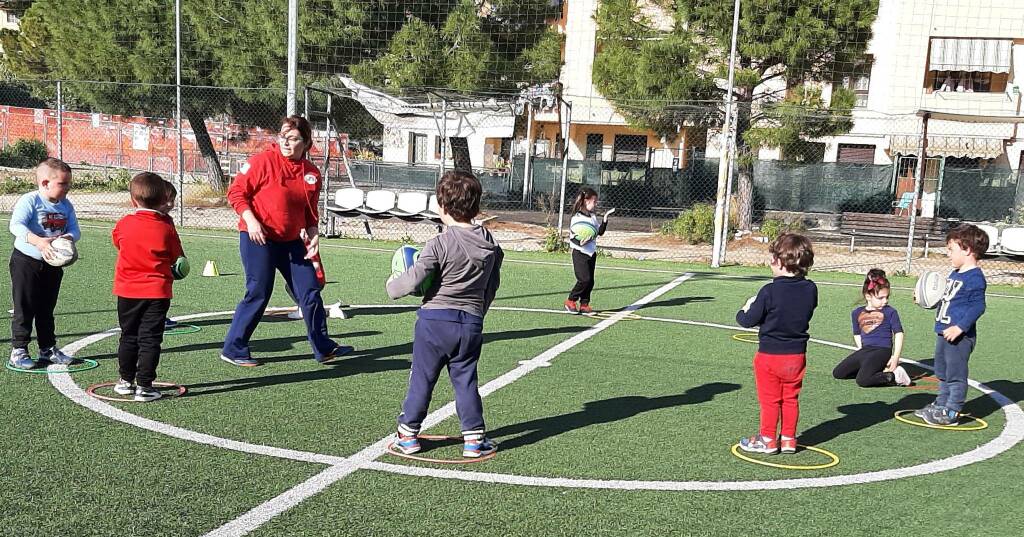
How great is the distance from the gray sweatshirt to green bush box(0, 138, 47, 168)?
31.6 metres

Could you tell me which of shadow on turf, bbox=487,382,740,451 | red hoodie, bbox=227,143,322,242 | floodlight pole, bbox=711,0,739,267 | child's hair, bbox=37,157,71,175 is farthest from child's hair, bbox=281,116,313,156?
floodlight pole, bbox=711,0,739,267

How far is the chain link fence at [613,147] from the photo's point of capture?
19734mm

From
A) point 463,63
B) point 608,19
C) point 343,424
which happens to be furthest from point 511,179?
point 343,424

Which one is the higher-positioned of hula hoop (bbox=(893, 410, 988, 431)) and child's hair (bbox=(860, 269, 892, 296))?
child's hair (bbox=(860, 269, 892, 296))

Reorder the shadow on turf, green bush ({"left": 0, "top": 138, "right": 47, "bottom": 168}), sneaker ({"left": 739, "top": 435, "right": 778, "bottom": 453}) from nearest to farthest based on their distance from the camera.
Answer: sneaker ({"left": 739, "top": 435, "right": 778, "bottom": 453})
the shadow on turf
green bush ({"left": 0, "top": 138, "right": 47, "bottom": 168})

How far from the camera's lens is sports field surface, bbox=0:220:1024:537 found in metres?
4.04

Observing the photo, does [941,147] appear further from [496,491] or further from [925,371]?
[496,491]

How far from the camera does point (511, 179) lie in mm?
28375

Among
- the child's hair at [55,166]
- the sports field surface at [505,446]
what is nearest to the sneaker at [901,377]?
the sports field surface at [505,446]

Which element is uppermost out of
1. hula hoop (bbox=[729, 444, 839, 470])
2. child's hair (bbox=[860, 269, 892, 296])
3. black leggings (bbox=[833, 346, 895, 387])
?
child's hair (bbox=[860, 269, 892, 296])

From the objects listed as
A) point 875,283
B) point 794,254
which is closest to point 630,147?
point 875,283

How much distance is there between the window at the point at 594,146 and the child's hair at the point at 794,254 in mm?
33356

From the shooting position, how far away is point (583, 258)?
10.2 metres

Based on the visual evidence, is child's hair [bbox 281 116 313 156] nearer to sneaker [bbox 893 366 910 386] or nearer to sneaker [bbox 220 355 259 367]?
sneaker [bbox 220 355 259 367]
